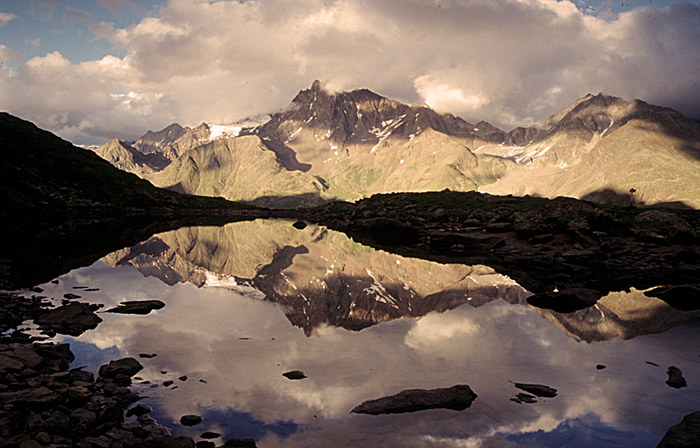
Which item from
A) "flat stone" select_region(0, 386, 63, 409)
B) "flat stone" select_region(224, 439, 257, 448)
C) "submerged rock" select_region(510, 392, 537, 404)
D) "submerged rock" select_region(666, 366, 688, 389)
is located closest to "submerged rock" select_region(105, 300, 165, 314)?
"flat stone" select_region(0, 386, 63, 409)

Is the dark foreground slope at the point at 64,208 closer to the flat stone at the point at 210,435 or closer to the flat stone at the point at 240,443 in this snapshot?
the flat stone at the point at 210,435

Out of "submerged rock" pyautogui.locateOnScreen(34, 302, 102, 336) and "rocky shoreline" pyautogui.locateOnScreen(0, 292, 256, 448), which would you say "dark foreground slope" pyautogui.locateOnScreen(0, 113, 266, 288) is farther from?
"rocky shoreline" pyautogui.locateOnScreen(0, 292, 256, 448)

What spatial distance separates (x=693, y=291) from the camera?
84.0 feet

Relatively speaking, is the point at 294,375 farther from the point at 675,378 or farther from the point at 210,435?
the point at 675,378

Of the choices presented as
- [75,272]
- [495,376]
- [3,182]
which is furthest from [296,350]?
[3,182]

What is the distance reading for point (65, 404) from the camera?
11.8 m

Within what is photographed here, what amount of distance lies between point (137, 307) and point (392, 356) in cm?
1547

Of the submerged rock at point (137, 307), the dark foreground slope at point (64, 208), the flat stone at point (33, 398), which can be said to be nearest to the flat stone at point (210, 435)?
the flat stone at point (33, 398)

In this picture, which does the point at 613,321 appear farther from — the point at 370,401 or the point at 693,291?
the point at 370,401

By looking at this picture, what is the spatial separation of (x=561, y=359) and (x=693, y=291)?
16.3 meters

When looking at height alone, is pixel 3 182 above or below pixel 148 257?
above

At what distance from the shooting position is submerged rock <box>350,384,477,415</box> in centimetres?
1235

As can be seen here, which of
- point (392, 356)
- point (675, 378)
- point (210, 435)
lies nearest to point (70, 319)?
point (210, 435)

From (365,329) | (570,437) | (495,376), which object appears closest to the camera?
(570,437)
